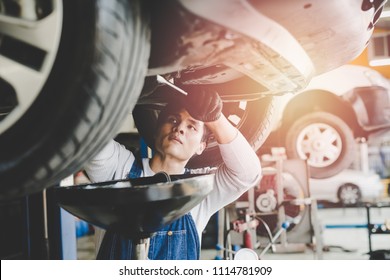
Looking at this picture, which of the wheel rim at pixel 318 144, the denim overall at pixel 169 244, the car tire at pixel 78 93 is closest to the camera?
the car tire at pixel 78 93

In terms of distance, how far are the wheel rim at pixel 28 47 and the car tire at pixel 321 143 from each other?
1.03 m

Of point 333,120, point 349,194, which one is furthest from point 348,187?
point 333,120

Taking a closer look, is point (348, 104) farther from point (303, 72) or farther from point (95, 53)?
point (95, 53)

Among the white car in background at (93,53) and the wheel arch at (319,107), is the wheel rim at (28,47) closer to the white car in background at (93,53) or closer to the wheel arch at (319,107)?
the white car in background at (93,53)

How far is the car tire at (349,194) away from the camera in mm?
1493

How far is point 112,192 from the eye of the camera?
2.28ft

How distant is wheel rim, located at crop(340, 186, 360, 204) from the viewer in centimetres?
150

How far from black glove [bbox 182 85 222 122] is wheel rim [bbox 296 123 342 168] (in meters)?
0.56

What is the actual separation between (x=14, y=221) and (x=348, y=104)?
76.3 inches

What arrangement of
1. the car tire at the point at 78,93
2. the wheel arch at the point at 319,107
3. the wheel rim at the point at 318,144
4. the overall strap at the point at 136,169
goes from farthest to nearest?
the wheel rim at the point at 318,144 → the wheel arch at the point at 319,107 → the overall strap at the point at 136,169 → the car tire at the point at 78,93

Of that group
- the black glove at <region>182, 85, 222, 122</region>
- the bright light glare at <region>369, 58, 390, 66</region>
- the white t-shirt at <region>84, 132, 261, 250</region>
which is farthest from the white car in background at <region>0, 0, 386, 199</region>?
the bright light glare at <region>369, 58, 390, 66</region>

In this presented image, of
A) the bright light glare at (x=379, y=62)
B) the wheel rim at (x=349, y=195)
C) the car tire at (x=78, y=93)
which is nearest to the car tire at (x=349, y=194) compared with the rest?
the wheel rim at (x=349, y=195)
